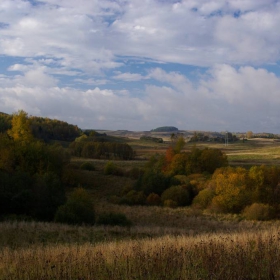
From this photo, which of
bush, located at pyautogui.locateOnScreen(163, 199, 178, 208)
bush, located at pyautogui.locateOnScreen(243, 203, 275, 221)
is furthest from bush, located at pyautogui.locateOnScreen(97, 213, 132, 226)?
bush, located at pyautogui.locateOnScreen(163, 199, 178, 208)

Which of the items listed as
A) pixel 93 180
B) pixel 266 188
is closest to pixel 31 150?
pixel 93 180

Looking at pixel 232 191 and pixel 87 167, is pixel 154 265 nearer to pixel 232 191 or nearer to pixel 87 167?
pixel 232 191

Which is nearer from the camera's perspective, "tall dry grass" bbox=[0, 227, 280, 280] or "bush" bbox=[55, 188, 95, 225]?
"tall dry grass" bbox=[0, 227, 280, 280]

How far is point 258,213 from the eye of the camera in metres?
36.7

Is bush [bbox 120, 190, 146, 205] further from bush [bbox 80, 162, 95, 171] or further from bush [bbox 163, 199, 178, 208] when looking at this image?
bush [bbox 80, 162, 95, 171]

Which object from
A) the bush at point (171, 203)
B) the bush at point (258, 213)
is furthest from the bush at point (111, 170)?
the bush at point (258, 213)

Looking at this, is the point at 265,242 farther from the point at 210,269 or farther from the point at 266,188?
the point at 266,188

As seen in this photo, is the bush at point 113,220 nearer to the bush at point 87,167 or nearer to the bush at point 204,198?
the bush at point 204,198

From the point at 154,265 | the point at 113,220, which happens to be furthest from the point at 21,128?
the point at 154,265

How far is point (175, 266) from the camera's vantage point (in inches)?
265

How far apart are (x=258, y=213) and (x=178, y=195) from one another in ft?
38.9

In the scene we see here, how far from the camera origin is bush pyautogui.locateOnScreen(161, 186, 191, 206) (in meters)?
46.3

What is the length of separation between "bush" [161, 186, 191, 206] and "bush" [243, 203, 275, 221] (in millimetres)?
10270

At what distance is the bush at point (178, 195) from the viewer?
46.3m
